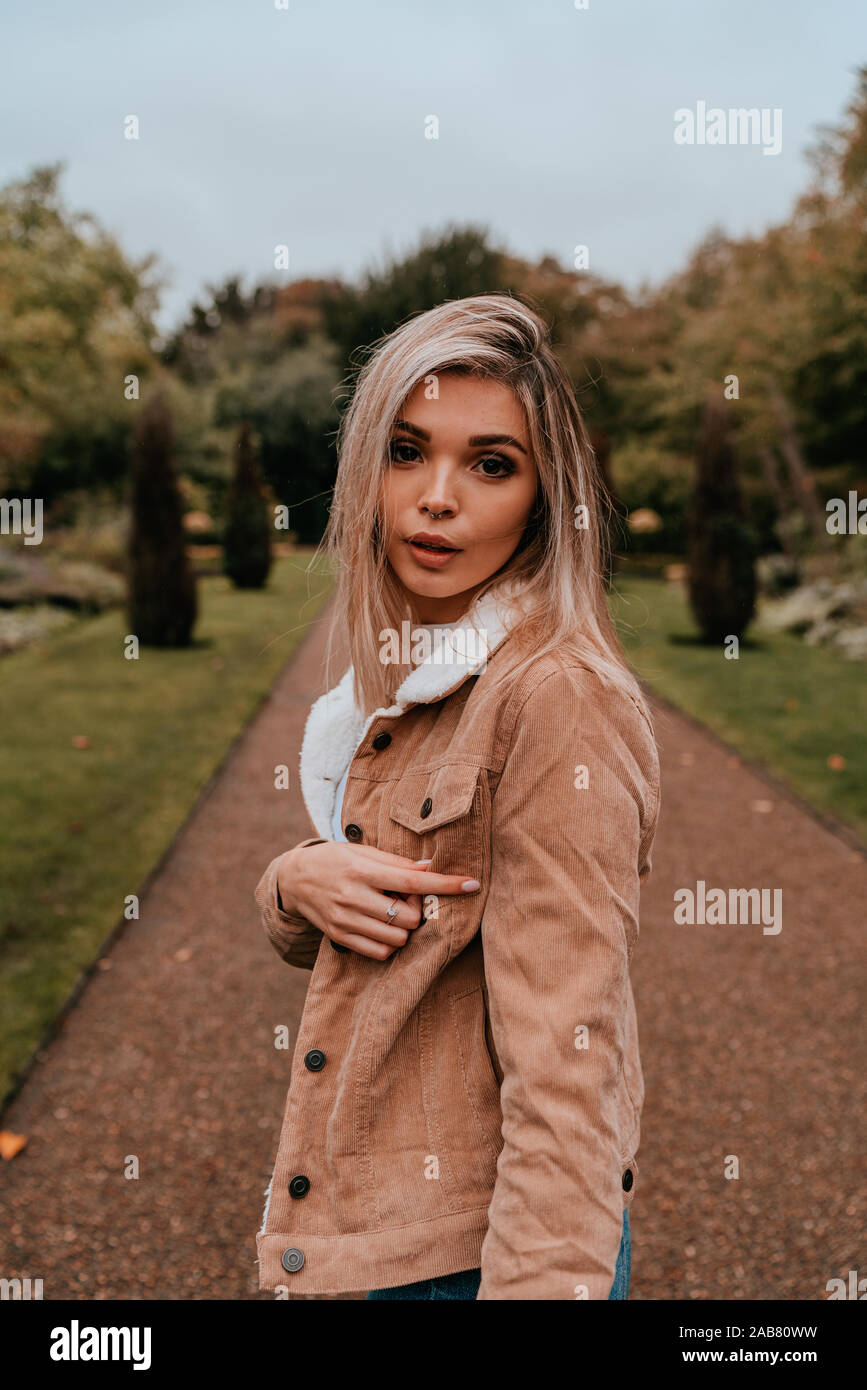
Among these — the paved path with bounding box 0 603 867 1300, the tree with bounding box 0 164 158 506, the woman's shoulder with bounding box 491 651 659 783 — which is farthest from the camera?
the tree with bounding box 0 164 158 506

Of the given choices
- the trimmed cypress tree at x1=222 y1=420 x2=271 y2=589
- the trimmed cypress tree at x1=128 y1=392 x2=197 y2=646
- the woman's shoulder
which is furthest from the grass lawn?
the trimmed cypress tree at x1=222 y1=420 x2=271 y2=589

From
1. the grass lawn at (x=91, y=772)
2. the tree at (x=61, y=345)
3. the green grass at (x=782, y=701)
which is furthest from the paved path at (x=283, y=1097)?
the tree at (x=61, y=345)

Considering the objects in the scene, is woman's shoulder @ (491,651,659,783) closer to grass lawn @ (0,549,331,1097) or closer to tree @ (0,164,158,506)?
grass lawn @ (0,549,331,1097)

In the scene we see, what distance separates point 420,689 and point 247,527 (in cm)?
1666

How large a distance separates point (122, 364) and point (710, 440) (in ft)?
76.1

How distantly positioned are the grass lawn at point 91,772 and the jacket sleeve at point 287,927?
54 cm

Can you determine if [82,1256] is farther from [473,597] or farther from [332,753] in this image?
[473,597]

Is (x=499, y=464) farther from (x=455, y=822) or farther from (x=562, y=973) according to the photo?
(x=562, y=973)

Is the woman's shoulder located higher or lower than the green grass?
higher

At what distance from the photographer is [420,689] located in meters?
1.36

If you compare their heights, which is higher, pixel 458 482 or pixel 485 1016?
pixel 458 482

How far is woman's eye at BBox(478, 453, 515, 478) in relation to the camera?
139 cm

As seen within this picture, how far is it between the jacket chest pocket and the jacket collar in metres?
0.14

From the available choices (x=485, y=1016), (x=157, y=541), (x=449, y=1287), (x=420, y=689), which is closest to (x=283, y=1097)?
(x=449, y=1287)
